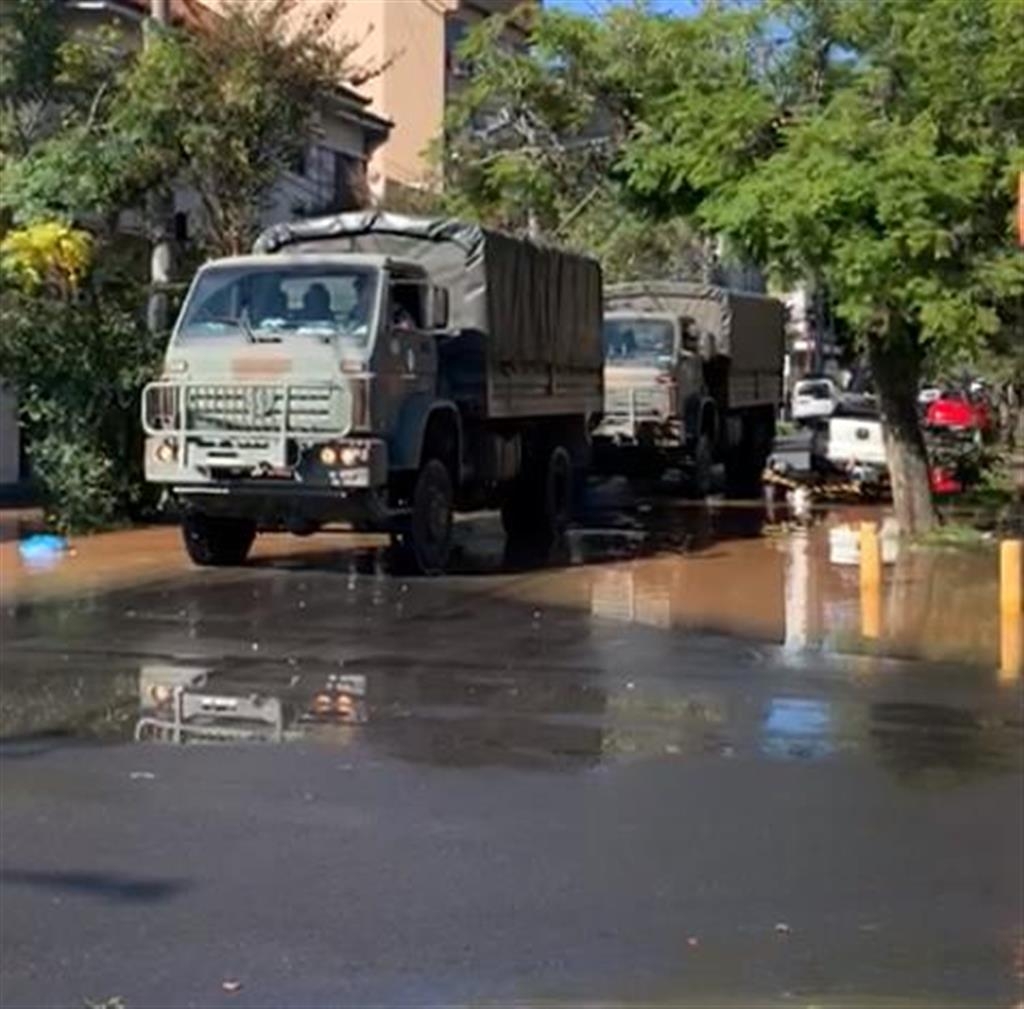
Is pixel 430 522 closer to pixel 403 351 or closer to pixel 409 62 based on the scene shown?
pixel 403 351

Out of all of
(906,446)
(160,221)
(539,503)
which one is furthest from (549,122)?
(160,221)

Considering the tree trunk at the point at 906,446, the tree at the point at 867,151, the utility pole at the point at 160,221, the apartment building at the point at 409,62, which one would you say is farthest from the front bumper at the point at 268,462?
the apartment building at the point at 409,62

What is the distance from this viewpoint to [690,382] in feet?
91.6

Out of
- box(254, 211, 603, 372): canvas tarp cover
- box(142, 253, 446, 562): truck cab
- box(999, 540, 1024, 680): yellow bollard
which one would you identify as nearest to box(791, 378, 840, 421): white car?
box(254, 211, 603, 372): canvas tarp cover

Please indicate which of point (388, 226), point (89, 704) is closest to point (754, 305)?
point (388, 226)

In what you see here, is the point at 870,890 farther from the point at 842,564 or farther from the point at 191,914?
the point at 842,564

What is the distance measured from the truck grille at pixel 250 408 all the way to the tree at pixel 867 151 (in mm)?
4305

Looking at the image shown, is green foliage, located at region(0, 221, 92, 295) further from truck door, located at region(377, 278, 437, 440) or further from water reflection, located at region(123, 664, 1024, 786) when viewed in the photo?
water reflection, located at region(123, 664, 1024, 786)

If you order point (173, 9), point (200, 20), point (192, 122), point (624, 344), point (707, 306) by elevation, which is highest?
point (173, 9)

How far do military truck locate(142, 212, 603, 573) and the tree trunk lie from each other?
13.0 feet

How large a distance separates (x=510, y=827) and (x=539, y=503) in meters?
13.6

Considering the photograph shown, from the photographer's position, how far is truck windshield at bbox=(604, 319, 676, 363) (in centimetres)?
2723

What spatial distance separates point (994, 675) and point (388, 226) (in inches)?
361

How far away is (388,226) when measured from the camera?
19719 mm
